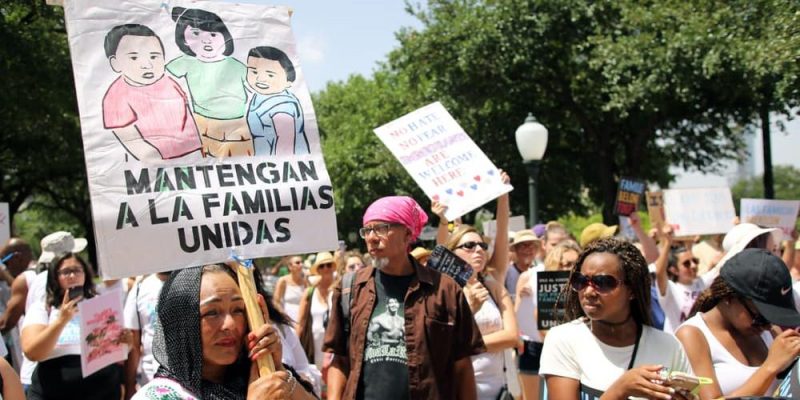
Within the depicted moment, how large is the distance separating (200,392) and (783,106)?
20485 mm

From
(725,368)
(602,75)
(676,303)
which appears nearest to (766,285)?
(725,368)

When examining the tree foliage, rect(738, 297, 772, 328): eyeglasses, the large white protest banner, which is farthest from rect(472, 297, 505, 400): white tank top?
the tree foliage

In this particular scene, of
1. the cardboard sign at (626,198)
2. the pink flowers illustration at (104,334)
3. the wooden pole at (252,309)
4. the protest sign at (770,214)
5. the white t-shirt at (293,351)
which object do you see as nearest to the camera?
the wooden pole at (252,309)

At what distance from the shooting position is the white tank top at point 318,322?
787 centimetres

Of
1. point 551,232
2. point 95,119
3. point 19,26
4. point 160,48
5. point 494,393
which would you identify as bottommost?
point 494,393

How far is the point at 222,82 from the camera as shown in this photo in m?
3.22

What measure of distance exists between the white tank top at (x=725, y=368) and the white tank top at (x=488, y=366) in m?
1.59

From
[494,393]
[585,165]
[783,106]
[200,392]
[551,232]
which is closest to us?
[200,392]

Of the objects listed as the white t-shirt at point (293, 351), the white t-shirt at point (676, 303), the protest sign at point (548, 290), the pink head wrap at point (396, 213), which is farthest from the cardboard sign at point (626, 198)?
the white t-shirt at point (293, 351)

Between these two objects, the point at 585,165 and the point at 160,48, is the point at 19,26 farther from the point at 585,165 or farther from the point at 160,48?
the point at 585,165

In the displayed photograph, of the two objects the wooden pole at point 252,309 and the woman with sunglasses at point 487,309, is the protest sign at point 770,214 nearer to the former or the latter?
the woman with sunglasses at point 487,309

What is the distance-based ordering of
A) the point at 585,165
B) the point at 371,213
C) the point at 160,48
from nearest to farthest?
the point at 160,48 → the point at 371,213 → the point at 585,165

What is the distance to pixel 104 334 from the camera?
5.80 m

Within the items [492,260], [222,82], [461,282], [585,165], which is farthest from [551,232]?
[585,165]
